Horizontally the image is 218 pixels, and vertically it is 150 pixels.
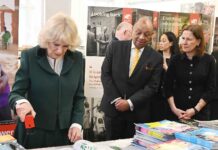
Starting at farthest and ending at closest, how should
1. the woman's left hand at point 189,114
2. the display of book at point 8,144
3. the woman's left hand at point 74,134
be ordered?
the woman's left hand at point 189,114 < the woman's left hand at point 74,134 < the display of book at point 8,144

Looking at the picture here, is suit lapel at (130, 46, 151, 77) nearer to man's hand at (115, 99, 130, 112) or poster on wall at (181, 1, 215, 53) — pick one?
man's hand at (115, 99, 130, 112)

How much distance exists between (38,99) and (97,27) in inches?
67.2

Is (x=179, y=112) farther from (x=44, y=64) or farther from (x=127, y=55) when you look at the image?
(x=44, y=64)

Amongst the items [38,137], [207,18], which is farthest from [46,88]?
[207,18]

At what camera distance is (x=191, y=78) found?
2.42 meters

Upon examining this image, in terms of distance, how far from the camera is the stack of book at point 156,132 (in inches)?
61.0

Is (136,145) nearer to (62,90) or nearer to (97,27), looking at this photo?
(62,90)

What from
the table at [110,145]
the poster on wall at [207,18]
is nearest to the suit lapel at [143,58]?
the table at [110,145]

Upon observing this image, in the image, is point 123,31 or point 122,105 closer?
point 122,105

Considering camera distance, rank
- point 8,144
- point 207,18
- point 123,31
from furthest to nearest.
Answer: point 207,18, point 123,31, point 8,144

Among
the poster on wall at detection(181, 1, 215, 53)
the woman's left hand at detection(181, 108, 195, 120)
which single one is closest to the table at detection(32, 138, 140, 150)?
the woman's left hand at detection(181, 108, 195, 120)

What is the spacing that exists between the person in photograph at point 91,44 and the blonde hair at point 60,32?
160 cm

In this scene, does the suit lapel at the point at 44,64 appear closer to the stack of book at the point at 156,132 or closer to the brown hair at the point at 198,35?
the stack of book at the point at 156,132

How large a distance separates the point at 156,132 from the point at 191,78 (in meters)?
0.98
